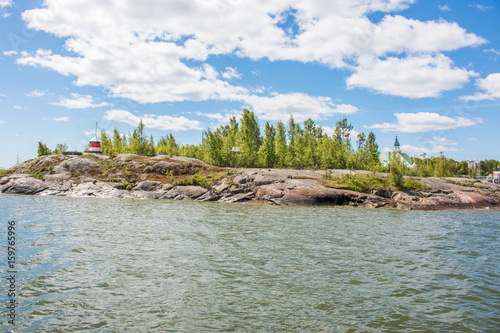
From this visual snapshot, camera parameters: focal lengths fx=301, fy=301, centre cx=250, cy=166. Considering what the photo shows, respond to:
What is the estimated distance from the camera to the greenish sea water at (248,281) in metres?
7.81

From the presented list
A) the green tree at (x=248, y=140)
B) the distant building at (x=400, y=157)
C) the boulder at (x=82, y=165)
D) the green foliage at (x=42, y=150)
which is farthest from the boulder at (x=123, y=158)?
the distant building at (x=400, y=157)

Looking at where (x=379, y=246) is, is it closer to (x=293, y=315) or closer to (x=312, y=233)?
(x=312, y=233)

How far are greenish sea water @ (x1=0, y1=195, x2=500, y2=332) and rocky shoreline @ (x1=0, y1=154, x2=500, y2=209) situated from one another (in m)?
23.6

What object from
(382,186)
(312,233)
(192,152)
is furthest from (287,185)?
(192,152)

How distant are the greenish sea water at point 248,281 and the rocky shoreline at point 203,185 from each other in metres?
23.6

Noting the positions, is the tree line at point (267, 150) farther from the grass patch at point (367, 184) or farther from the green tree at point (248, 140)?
the grass patch at point (367, 184)

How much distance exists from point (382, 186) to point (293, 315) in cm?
4424

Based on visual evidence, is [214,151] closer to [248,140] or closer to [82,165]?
[248,140]

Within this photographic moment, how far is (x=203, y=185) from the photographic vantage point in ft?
164

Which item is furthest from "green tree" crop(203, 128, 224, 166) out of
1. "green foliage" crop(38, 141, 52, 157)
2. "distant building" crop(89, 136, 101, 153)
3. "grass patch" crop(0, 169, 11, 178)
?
"green foliage" crop(38, 141, 52, 157)

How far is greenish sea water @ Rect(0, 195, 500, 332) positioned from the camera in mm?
7812

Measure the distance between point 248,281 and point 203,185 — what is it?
40114 millimetres

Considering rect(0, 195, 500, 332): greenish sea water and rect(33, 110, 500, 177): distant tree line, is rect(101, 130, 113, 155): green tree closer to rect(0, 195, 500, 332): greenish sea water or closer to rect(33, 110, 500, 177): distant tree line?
rect(33, 110, 500, 177): distant tree line

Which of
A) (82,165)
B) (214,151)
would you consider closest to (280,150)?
(214,151)
